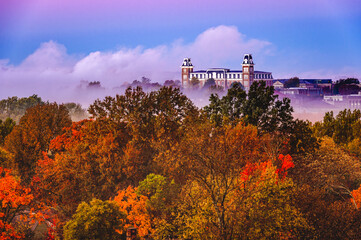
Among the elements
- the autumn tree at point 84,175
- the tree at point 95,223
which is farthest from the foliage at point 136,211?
the tree at point 95,223

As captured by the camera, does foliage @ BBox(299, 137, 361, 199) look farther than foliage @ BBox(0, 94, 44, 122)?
No

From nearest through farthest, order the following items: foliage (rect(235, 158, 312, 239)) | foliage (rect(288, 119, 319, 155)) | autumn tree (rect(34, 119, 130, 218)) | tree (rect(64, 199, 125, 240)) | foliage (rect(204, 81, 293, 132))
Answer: foliage (rect(235, 158, 312, 239)) → tree (rect(64, 199, 125, 240)) → autumn tree (rect(34, 119, 130, 218)) → foliage (rect(288, 119, 319, 155)) → foliage (rect(204, 81, 293, 132))

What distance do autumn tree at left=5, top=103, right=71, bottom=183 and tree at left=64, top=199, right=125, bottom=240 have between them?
2373 cm

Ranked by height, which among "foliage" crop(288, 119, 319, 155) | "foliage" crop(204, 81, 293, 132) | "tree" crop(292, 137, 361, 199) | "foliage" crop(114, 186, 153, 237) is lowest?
"foliage" crop(114, 186, 153, 237)

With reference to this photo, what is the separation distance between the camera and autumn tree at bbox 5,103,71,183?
178ft

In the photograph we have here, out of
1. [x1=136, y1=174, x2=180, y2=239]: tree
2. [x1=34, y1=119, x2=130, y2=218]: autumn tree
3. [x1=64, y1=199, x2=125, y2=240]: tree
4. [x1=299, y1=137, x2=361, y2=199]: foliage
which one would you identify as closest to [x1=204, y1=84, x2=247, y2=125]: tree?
[x1=299, y1=137, x2=361, y2=199]: foliage

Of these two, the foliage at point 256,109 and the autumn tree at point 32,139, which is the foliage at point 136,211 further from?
the autumn tree at point 32,139

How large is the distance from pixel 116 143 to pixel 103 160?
10.8ft

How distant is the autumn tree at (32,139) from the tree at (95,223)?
23.7 m

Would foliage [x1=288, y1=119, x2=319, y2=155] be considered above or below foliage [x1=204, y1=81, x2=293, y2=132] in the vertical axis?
below

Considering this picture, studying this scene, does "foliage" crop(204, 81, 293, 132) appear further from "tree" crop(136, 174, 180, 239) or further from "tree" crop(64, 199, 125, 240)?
"tree" crop(64, 199, 125, 240)

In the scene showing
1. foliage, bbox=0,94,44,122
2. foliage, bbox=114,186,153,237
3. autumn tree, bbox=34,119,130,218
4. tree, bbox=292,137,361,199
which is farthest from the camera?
foliage, bbox=0,94,44,122

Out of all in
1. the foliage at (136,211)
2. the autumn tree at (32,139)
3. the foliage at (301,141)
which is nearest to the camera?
the foliage at (136,211)

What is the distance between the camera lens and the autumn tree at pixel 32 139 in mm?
54125
